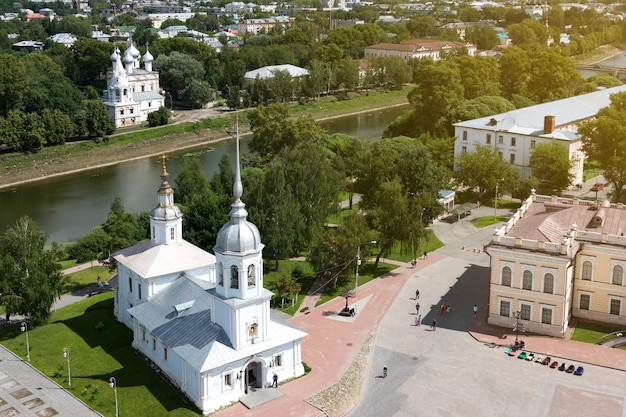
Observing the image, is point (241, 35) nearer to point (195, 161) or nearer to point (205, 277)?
point (195, 161)

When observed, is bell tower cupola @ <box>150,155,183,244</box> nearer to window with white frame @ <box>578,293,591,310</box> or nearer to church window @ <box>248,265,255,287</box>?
church window @ <box>248,265,255,287</box>

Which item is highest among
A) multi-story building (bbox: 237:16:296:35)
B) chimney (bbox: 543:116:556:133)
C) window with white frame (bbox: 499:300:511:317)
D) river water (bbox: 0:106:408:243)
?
multi-story building (bbox: 237:16:296:35)

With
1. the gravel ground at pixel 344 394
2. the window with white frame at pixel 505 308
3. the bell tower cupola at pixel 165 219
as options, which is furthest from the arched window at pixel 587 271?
the bell tower cupola at pixel 165 219

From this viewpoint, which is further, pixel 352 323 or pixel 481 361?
pixel 352 323

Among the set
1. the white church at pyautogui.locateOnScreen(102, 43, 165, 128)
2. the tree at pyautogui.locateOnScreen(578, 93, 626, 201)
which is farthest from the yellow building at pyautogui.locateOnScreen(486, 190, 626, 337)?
the white church at pyautogui.locateOnScreen(102, 43, 165, 128)

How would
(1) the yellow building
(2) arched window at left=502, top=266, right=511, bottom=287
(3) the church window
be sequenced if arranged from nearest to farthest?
(3) the church window
(1) the yellow building
(2) arched window at left=502, top=266, right=511, bottom=287

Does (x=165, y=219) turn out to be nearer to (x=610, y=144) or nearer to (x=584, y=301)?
(x=584, y=301)

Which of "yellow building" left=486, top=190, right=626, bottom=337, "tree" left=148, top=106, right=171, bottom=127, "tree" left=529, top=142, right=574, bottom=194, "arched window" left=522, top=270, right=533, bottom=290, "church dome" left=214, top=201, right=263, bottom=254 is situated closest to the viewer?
"church dome" left=214, top=201, right=263, bottom=254

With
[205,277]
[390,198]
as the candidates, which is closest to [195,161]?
[390,198]
